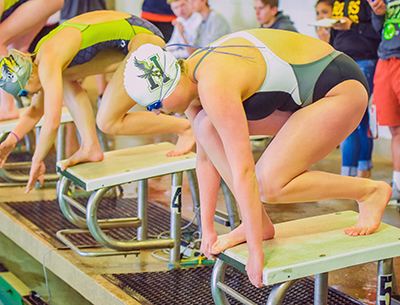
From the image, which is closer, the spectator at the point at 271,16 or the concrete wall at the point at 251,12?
the spectator at the point at 271,16

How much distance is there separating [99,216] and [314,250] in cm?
221

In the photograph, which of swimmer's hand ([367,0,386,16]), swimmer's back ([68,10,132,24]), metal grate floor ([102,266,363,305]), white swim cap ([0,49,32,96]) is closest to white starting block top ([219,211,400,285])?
metal grate floor ([102,266,363,305])

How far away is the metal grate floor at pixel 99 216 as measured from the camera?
138 inches

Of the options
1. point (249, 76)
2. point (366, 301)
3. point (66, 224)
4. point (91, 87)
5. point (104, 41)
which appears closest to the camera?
point (249, 76)

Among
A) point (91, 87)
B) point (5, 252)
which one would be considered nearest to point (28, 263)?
point (5, 252)

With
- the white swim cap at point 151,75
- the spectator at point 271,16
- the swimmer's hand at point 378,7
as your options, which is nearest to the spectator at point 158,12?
the spectator at point 271,16

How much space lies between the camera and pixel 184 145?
10.3 feet

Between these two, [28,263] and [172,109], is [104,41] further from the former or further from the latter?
[28,263]

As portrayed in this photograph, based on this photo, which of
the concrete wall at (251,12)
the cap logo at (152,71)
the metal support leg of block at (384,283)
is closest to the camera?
the cap logo at (152,71)

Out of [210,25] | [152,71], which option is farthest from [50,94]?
[210,25]

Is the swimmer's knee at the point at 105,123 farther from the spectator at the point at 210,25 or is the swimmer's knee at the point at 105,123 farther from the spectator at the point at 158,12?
the spectator at the point at 158,12

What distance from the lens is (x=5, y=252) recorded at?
14.0ft

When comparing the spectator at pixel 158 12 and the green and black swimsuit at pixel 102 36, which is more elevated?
the green and black swimsuit at pixel 102 36

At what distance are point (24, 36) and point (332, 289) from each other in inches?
119
